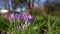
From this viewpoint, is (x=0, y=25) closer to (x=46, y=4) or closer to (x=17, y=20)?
(x=17, y=20)

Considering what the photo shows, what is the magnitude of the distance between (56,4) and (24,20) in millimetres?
8897

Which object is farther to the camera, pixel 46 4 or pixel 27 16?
pixel 46 4

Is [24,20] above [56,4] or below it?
above

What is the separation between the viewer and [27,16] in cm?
120

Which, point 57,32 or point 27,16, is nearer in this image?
point 57,32

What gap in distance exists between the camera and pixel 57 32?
1084mm

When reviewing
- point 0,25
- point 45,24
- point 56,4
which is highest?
point 45,24

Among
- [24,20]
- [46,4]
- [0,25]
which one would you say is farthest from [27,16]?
[46,4]

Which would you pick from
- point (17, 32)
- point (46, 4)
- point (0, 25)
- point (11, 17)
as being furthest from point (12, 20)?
point (46, 4)

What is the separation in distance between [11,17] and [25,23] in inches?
3.6

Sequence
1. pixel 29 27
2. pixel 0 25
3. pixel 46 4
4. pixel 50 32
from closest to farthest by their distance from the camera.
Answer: pixel 50 32, pixel 29 27, pixel 0 25, pixel 46 4

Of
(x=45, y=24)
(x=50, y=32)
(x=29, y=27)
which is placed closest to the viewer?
(x=50, y=32)

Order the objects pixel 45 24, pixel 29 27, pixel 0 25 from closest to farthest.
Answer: pixel 29 27 → pixel 45 24 → pixel 0 25

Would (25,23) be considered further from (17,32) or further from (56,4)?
(56,4)
